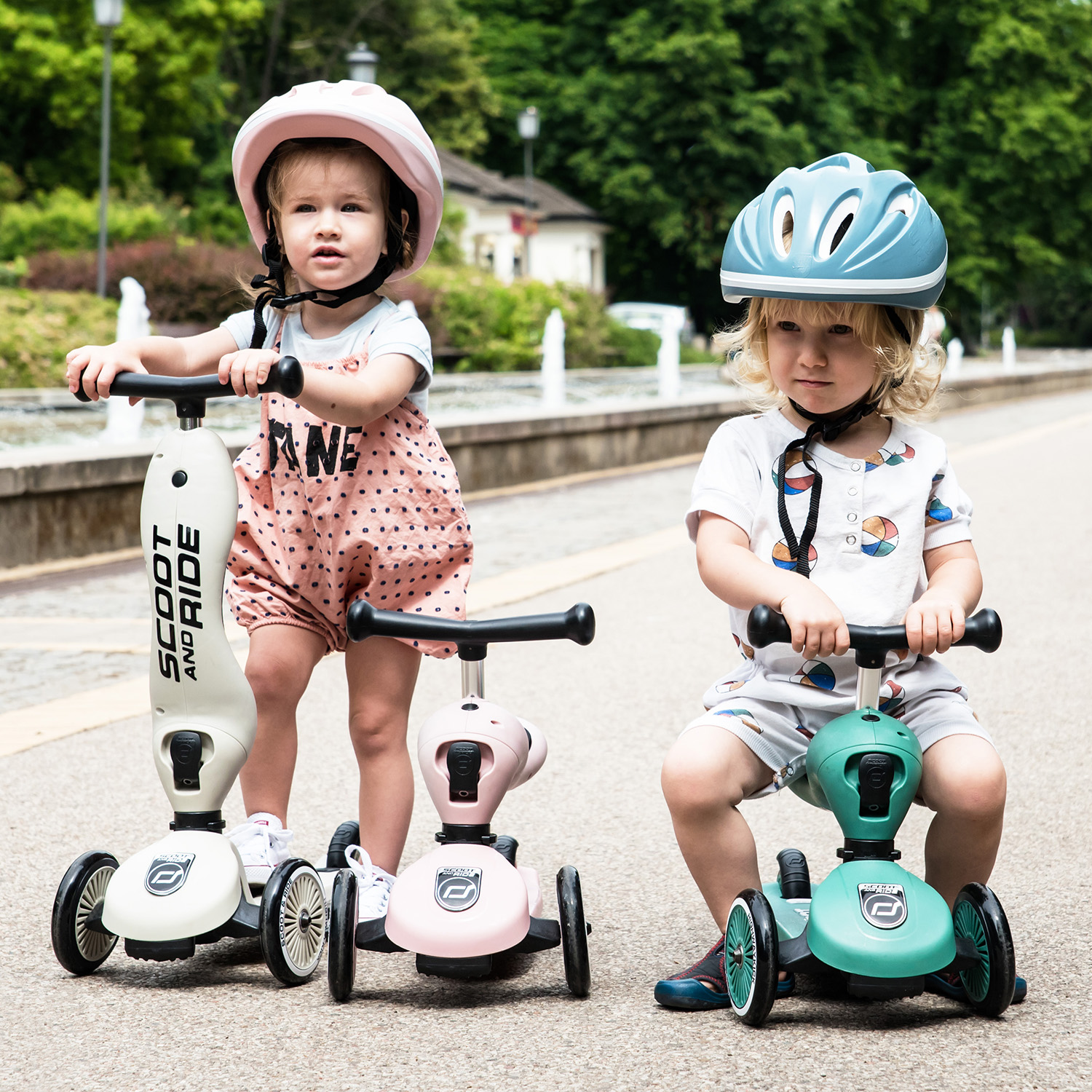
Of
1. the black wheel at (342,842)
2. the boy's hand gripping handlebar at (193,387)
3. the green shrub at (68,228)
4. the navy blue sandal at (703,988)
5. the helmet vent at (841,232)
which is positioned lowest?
the navy blue sandal at (703,988)

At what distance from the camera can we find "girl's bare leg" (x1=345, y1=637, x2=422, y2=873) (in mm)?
3160

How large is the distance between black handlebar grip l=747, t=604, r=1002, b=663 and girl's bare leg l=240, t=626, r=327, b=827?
972 millimetres

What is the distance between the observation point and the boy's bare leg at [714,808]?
8.83 feet

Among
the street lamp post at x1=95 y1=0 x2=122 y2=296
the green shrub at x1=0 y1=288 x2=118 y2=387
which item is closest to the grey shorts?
the green shrub at x1=0 y1=288 x2=118 y2=387

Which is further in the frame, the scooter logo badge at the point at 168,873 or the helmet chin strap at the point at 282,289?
the helmet chin strap at the point at 282,289

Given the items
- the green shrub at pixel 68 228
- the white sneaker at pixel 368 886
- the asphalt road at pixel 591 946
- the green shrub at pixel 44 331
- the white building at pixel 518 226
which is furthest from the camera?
the white building at pixel 518 226

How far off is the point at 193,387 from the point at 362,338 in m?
0.51

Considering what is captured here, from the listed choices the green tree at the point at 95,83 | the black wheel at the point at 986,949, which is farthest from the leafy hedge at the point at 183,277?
the black wheel at the point at 986,949

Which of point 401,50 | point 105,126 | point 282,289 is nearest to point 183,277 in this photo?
point 105,126

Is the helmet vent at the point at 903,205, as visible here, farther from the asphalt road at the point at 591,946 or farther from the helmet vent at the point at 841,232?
the asphalt road at the point at 591,946

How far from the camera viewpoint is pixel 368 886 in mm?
2994

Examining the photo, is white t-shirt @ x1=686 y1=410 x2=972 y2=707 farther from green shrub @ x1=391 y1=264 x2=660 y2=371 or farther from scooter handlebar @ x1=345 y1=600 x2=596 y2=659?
green shrub @ x1=391 y1=264 x2=660 y2=371

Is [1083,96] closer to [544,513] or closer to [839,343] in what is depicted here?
[544,513]

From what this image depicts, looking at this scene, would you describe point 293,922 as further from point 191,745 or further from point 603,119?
point 603,119
